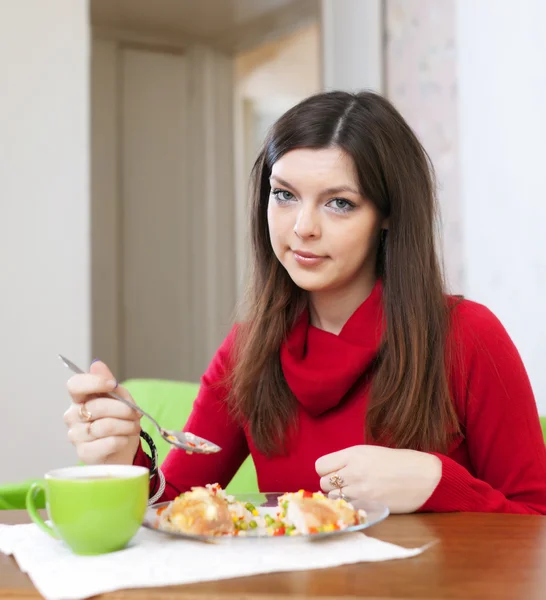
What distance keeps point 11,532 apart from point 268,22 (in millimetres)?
4017

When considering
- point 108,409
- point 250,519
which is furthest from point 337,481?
point 108,409

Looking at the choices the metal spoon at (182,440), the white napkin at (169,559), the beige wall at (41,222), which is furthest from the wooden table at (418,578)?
the beige wall at (41,222)

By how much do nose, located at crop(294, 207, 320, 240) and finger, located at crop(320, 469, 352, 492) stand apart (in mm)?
366

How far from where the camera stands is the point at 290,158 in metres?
1.27

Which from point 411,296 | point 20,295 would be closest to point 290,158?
point 411,296

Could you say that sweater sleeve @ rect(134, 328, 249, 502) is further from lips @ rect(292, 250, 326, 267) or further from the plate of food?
the plate of food

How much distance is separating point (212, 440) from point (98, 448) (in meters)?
0.40

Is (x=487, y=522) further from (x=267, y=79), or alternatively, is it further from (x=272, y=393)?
(x=267, y=79)

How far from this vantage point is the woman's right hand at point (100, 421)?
1.02 meters

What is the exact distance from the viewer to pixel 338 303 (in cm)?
140

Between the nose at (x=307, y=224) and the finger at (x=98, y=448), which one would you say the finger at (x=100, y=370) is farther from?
the nose at (x=307, y=224)

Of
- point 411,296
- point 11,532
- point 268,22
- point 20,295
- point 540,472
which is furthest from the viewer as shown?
point 268,22

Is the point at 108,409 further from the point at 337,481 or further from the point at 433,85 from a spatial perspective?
the point at 433,85

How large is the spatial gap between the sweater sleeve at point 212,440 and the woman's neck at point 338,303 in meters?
0.18
